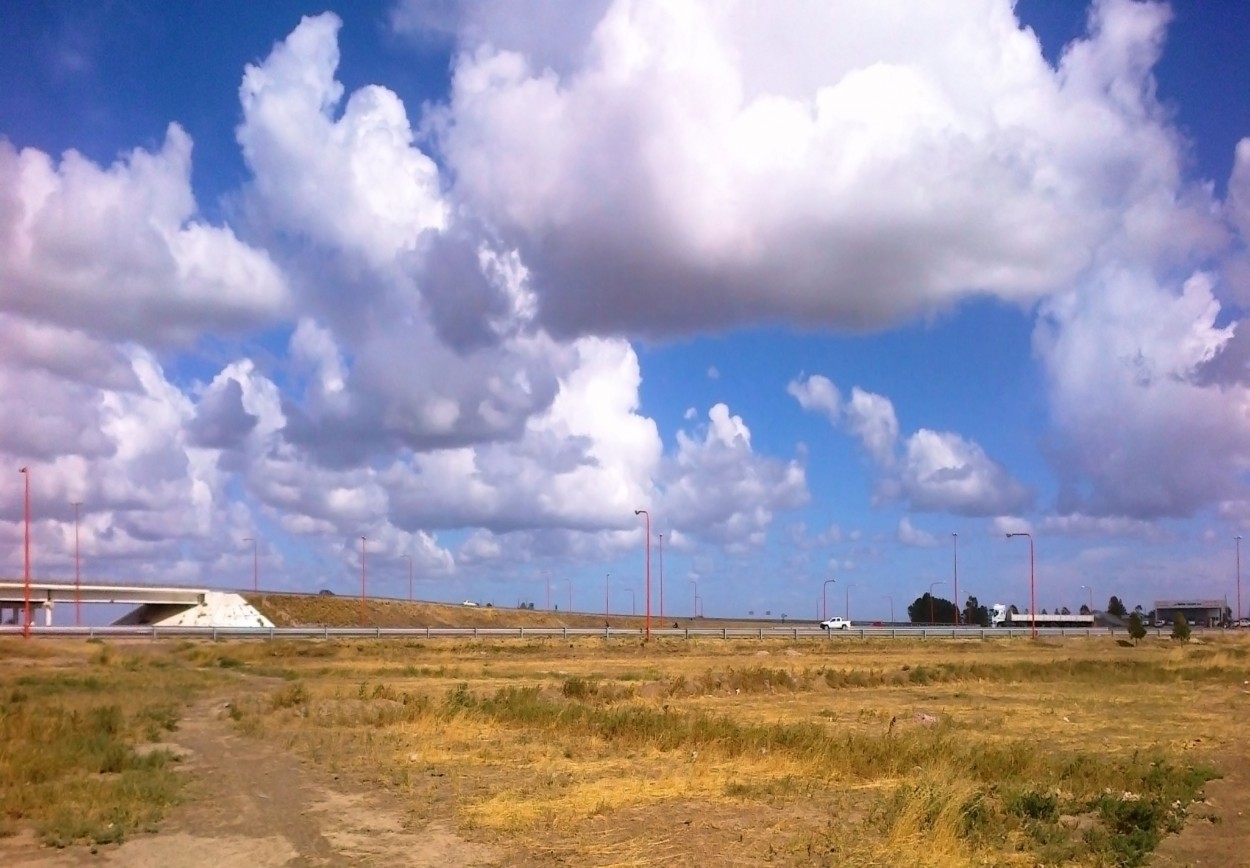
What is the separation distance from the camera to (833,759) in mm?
21297

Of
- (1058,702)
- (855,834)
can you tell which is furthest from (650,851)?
(1058,702)

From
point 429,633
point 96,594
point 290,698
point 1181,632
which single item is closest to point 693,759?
point 290,698

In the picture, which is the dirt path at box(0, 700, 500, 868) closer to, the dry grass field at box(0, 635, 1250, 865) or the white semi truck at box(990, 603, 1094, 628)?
the dry grass field at box(0, 635, 1250, 865)

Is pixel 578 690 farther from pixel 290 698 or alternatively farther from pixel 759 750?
pixel 759 750

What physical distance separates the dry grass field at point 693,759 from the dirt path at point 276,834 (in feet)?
1.39

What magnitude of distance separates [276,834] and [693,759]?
9.38m

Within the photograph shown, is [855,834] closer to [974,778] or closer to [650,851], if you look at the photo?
[650,851]

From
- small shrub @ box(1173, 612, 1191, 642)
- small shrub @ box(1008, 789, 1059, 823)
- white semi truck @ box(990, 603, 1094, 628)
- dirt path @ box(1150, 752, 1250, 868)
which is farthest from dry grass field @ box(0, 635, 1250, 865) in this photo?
white semi truck @ box(990, 603, 1094, 628)

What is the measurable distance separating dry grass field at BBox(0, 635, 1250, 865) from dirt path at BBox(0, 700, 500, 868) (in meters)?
0.42

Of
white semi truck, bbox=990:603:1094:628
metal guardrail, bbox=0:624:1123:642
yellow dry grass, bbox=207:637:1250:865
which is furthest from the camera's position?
white semi truck, bbox=990:603:1094:628

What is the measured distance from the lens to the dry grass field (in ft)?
48.6

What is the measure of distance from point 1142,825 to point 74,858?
14.8 metres

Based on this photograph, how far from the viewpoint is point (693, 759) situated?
22.3 m

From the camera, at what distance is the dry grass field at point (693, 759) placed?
1480 centimetres
